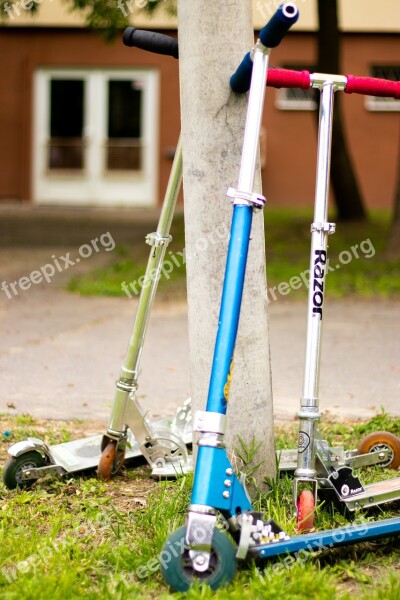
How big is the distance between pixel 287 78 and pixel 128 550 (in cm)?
175

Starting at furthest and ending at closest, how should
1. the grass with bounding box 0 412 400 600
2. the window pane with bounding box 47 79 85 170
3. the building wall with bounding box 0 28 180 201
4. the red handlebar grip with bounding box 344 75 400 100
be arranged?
the window pane with bounding box 47 79 85 170 → the building wall with bounding box 0 28 180 201 → the red handlebar grip with bounding box 344 75 400 100 → the grass with bounding box 0 412 400 600

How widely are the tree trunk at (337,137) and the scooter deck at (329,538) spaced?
11.4 metres

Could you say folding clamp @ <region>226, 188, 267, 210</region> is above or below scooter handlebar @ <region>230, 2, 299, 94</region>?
below

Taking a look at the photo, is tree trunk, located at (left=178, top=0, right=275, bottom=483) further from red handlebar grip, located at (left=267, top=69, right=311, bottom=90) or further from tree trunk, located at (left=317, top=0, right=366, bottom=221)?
tree trunk, located at (left=317, top=0, right=366, bottom=221)

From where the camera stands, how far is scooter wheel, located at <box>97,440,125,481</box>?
4.04 metres

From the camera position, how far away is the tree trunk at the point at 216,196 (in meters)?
3.54

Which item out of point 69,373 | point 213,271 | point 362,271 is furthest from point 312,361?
point 362,271

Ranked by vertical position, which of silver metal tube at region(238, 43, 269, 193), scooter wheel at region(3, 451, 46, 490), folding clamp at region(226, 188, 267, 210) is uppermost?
silver metal tube at region(238, 43, 269, 193)

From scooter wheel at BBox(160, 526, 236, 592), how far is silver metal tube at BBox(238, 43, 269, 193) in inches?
42.0

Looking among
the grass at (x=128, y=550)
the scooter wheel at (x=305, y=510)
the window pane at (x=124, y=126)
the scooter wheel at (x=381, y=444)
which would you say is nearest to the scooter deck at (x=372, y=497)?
the grass at (x=128, y=550)

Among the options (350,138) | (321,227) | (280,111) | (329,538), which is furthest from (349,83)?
(350,138)

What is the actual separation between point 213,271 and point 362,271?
8.01 meters

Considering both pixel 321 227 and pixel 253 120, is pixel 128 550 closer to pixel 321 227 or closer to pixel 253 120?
pixel 321 227

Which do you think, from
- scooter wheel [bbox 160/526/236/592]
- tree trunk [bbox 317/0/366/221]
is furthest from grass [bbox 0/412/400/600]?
tree trunk [bbox 317/0/366/221]
